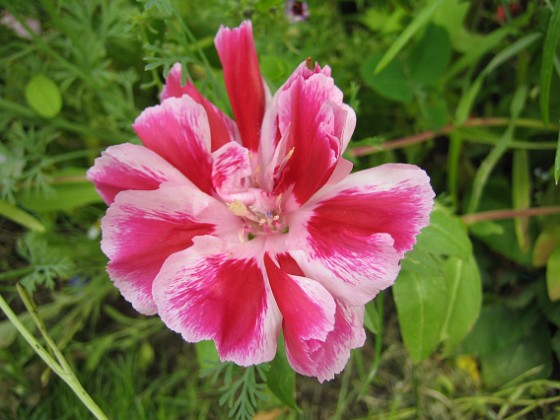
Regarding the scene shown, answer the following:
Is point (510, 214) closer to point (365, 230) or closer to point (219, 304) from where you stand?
point (365, 230)

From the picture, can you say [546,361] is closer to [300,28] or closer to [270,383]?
[270,383]

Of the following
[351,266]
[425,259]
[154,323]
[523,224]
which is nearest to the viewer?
[351,266]

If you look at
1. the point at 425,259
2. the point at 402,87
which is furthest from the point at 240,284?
the point at 402,87

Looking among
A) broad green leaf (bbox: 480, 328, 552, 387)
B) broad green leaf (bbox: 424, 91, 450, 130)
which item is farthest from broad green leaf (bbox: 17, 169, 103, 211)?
broad green leaf (bbox: 480, 328, 552, 387)

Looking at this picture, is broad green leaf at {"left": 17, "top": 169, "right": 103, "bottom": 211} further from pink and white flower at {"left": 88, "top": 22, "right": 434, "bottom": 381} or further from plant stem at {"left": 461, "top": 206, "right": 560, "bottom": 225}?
plant stem at {"left": 461, "top": 206, "right": 560, "bottom": 225}

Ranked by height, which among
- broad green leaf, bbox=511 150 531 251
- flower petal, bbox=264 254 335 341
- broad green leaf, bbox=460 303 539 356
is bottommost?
broad green leaf, bbox=460 303 539 356

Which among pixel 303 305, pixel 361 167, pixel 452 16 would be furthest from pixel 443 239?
pixel 452 16

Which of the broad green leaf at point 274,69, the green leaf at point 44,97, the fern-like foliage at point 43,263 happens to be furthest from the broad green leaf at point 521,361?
the green leaf at point 44,97
